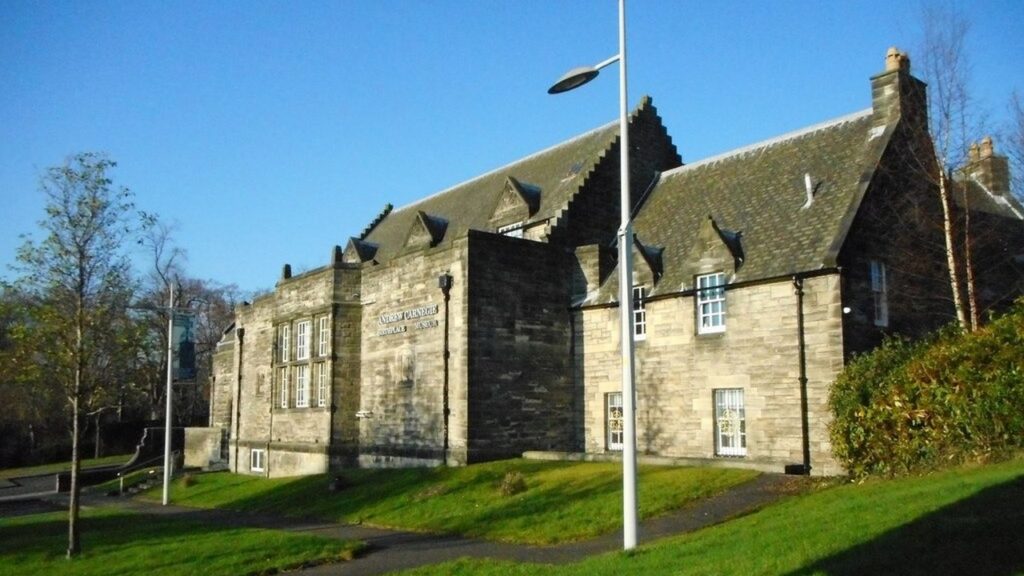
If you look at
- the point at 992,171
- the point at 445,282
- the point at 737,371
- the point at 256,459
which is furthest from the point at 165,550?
the point at 992,171

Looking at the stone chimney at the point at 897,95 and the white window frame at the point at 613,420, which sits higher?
the stone chimney at the point at 897,95

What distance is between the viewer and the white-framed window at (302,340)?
33375 mm

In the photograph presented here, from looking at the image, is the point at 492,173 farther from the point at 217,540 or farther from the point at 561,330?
the point at 217,540

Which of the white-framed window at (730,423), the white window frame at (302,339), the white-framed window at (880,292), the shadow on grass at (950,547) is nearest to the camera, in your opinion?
the shadow on grass at (950,547)

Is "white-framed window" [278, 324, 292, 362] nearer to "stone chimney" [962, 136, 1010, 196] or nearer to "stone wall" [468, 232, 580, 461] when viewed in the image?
"stone wall" [468, 232, 580, 461]

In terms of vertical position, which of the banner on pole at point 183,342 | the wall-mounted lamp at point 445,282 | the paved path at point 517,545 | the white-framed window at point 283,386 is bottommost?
the paved path at point 517,545

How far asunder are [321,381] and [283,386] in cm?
347

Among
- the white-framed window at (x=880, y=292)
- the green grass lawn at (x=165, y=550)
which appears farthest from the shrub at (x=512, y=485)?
the white-framed window at (x=880, y=292)

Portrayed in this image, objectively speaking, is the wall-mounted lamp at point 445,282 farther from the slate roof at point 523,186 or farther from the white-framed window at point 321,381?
the white-framed window at point 321,381

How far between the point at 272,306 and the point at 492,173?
11203 mm

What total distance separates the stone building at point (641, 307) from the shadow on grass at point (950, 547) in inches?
353

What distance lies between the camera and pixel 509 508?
1911cm

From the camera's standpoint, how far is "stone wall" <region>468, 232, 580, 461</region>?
25719mm

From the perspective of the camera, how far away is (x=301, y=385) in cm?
3356
